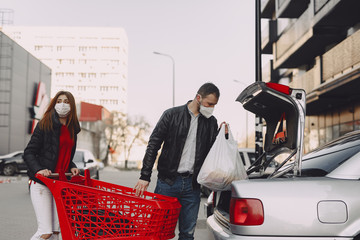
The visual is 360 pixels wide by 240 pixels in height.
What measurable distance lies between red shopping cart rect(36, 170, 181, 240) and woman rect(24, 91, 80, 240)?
1.82ft

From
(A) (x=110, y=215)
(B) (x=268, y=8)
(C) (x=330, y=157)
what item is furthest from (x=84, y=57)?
(A) (x=110, y=215)

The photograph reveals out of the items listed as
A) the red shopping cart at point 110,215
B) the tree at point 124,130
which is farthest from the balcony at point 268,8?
the tree at point 124,130

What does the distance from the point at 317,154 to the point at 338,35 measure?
17689 millimetres

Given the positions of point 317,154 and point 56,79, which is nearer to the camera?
point 317,154

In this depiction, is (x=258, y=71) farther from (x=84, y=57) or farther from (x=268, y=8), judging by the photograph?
(x=84, y=57)

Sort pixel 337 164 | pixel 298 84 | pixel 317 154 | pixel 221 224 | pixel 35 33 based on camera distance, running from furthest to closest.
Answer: pixel 35 33 → pixel 298 84 → pixel 317 154 → pixel 221 224 → pixel 337 164

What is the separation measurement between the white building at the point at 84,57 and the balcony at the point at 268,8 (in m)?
77.4

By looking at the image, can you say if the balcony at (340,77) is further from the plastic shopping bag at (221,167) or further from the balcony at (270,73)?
the plastic shopping bag at (221,167)

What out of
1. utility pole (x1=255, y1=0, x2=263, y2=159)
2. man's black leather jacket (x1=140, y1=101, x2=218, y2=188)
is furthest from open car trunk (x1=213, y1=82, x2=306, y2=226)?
utility pole (x1=255, y1=0, x2=263, y2=159)

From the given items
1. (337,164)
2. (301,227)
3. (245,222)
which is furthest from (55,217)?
(337,164)

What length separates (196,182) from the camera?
3.97 meters

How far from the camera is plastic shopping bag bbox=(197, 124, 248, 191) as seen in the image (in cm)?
360

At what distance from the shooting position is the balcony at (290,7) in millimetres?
23984

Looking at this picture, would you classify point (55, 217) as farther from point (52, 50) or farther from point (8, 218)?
point (52, 50)
